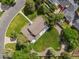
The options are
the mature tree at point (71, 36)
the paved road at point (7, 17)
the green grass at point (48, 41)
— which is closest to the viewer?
the paved road at point (7, 17)

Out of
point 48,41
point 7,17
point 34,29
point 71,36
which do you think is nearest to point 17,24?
point 7,17

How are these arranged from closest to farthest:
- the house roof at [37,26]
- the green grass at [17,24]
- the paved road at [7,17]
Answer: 1. the house roof at [37,26]
2. the paved road at [7,17]
3. the green grass at [17,24]

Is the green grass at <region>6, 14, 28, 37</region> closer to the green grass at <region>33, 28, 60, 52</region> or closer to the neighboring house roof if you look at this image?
the neighboring house roof

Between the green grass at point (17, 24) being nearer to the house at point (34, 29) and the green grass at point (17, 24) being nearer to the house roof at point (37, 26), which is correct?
the house at point (34, 29)

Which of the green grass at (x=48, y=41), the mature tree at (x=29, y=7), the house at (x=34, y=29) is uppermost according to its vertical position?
the mature tree at (x=29, y=7)

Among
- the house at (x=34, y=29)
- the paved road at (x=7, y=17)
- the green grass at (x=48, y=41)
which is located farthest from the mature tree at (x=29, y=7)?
the green grass at (x=48, y=41)

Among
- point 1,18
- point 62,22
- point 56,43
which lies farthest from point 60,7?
point 1,18

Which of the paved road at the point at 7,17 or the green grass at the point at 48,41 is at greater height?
the paved road at the point at 7,17
